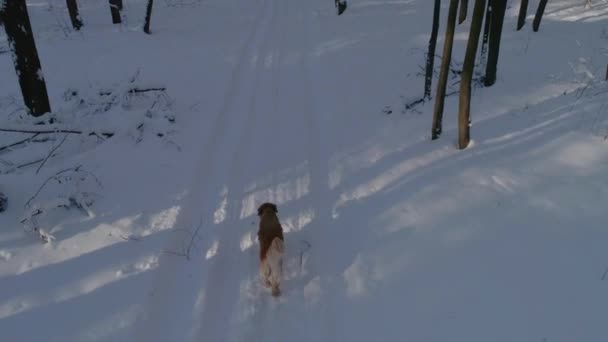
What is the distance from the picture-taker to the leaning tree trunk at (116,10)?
1780cm

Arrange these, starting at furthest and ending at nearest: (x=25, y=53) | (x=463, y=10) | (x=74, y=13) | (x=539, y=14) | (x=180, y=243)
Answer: (x=74, y=13), (x=463, y=10), (x=539, y=14), (x=25, y=53), (x=180, y=243)

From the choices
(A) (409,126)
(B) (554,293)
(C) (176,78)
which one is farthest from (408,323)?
(C) (176,78)

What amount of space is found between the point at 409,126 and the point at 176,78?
661 centimetres

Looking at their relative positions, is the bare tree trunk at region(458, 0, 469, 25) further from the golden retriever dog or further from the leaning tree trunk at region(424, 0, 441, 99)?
the golden retriever dog

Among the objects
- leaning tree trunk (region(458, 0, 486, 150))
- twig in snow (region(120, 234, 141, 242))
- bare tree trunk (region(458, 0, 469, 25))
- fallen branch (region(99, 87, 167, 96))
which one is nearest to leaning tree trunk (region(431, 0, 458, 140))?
leaning tree trunk (region(458, 0, 486, 150))

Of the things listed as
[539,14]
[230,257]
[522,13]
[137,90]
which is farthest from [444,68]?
[522,13]

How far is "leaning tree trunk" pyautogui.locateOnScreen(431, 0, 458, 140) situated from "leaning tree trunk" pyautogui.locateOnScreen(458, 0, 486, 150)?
1.09 ft

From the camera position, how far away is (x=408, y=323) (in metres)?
4.43

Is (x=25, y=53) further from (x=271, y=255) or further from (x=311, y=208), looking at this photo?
(x=271, y=255)

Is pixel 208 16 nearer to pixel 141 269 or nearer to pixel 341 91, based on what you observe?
pixel 341 91

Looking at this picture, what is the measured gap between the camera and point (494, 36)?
938 centimetres

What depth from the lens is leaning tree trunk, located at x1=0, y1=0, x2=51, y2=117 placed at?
6566mm

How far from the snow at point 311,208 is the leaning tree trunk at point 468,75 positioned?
1.15ft

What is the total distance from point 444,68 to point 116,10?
16.0 m
